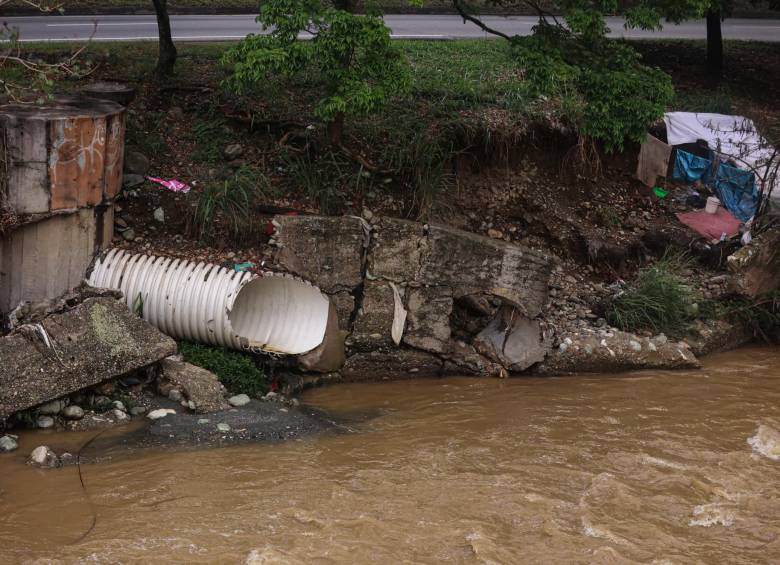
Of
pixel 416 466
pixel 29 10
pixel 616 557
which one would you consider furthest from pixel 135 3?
pixel 616 557

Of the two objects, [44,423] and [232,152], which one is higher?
[232,152]

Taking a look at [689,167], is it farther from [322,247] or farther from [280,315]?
[280,315]

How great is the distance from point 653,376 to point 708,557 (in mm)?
2958

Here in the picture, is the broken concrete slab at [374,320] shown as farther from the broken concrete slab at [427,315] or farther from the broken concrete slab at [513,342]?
the broken concrete slab at [513,342]

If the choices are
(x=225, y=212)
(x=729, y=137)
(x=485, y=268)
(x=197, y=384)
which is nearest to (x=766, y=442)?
(x=485, y=268)

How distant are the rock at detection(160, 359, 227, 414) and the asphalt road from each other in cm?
770

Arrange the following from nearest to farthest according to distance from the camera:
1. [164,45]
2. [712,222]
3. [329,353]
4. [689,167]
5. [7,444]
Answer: [7,444]
[329,353]
[164,45]
[712,222]
[689,167]

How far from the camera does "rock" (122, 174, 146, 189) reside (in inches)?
337

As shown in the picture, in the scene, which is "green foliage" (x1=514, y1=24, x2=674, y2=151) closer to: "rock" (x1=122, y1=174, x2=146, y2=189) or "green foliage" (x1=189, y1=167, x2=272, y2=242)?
"green foliage" (x1=189, y1=167, x2=272, y2=242)

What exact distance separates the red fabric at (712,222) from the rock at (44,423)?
7502 mm

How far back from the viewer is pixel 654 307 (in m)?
8.70

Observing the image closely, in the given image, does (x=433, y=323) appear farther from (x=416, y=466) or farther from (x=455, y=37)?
(x=455, y=37)

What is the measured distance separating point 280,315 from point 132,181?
210cm

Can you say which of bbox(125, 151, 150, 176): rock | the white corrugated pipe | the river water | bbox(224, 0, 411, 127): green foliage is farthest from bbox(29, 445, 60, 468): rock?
bbox(224, 0, 411, 127): green foliage
